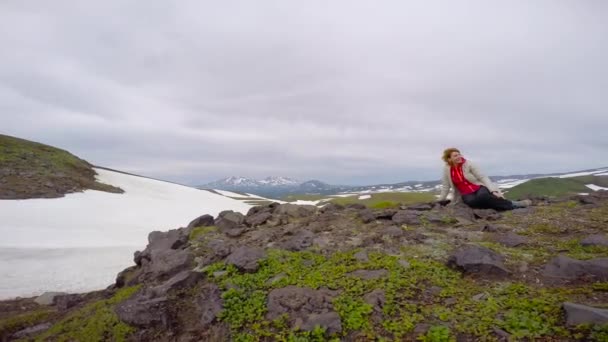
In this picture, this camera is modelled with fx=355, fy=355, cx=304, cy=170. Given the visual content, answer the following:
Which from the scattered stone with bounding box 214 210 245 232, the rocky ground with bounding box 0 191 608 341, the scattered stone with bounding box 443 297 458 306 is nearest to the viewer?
the rocky ground with bounding box 0 191 608 341

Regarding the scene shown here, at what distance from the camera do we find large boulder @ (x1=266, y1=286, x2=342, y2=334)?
20.3 feet

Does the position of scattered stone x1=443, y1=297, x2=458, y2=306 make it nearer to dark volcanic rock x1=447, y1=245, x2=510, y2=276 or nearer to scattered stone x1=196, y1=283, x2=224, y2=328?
dark volcanic rock x1=447, y1=245, x2=510, y2=276

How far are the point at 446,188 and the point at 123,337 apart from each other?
11651mm

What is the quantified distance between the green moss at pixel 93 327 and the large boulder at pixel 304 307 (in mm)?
2919

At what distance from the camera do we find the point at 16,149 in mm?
46250

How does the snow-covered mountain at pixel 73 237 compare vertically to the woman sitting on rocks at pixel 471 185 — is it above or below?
below

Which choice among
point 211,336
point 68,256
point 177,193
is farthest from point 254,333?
point 177,193

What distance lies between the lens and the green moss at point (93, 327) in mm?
7035

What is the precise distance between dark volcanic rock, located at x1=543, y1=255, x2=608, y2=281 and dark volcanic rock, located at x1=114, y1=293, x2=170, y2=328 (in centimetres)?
778

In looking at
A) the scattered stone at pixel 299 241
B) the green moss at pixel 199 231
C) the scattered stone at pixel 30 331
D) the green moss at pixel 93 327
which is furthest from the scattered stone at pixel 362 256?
the scattered stone at pixel 30 331

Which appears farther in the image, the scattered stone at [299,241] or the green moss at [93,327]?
the scattered stone at [299,241]

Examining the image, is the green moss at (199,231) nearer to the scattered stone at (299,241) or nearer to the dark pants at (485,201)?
the scattered stone at (299,241)

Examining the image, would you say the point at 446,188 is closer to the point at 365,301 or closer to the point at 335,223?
the point at 335,223

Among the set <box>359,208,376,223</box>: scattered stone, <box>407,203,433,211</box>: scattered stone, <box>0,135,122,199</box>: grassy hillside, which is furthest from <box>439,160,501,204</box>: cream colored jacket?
<box>0,135,122,199</box>: grassy hillside
